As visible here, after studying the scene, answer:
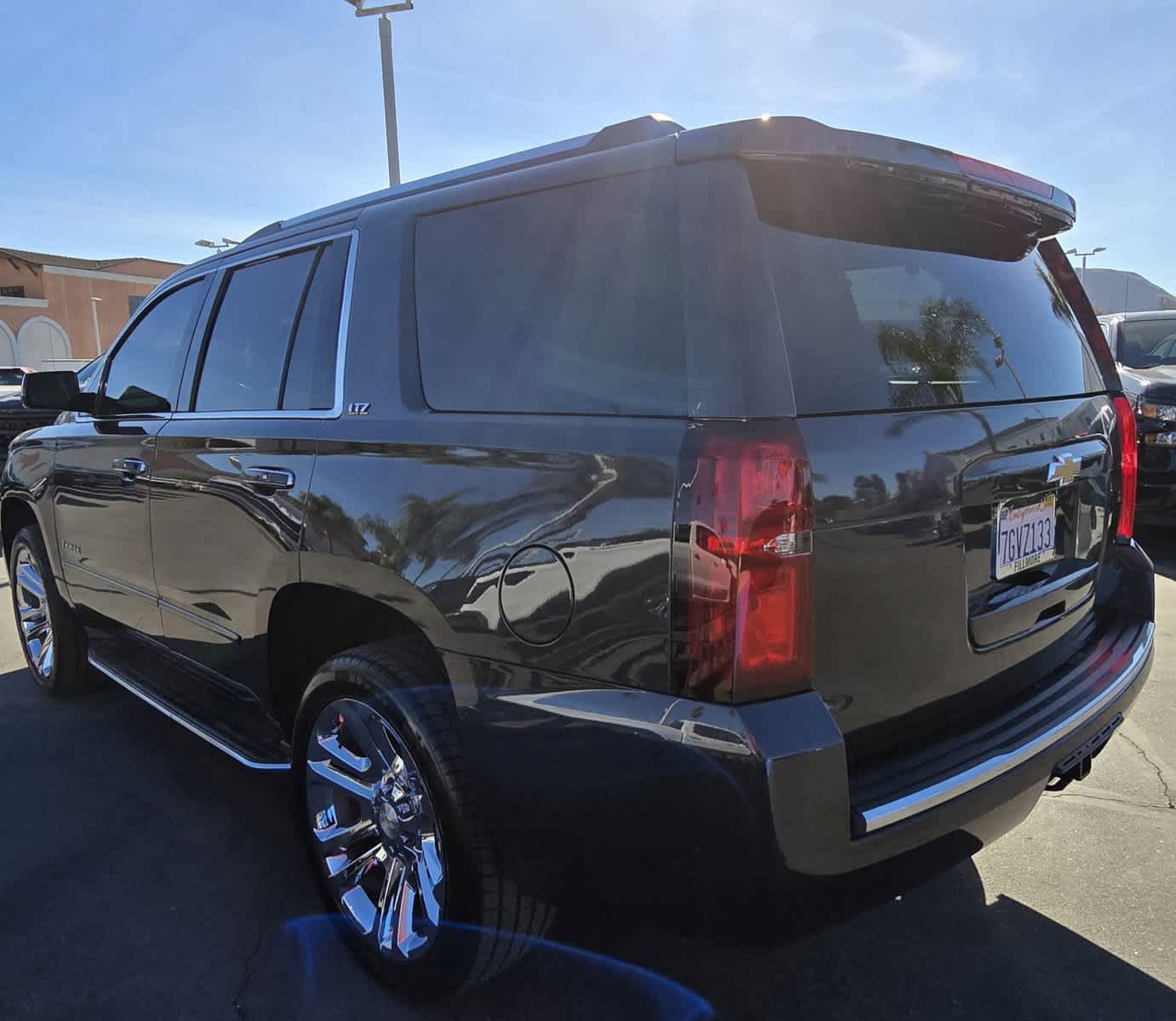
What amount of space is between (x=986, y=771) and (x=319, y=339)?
75.9 inches

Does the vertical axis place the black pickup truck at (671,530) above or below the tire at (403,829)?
above

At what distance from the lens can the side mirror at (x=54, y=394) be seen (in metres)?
3.42

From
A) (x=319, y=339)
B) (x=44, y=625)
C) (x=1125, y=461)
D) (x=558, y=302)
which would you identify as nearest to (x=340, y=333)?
(x=319, y=339)

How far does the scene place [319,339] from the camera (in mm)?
2443

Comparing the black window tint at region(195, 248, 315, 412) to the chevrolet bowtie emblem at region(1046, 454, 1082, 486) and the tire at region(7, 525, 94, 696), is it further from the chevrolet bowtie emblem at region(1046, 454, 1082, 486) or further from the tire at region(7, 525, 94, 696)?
Result: the chevrolet bowtie emblem at region(1046, 454, 1082, 486)

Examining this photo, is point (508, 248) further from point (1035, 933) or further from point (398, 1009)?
point (1035, 933)

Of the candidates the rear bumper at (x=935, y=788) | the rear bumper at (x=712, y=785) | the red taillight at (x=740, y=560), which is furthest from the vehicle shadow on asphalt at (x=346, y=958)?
the red taillight at (x=740, y=560)

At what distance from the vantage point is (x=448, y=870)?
1.86 meters

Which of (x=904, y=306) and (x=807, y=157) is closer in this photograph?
(x=807, y=157)

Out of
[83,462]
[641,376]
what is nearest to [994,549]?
[641,376]

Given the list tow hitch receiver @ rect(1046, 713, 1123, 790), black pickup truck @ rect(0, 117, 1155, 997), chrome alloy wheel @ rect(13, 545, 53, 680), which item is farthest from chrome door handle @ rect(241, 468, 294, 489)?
chrome alloy wheel @ rect(13, 545, 53, 680)

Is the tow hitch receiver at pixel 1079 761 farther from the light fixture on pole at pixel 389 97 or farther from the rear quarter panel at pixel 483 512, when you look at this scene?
the light fixture on pole at pixel 389 97

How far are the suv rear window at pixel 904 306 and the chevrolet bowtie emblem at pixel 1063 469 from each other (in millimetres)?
162

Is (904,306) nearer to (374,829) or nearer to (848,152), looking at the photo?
(848,152)
